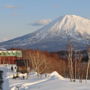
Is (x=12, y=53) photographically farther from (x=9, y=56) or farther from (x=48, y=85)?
(x=48, y=85)

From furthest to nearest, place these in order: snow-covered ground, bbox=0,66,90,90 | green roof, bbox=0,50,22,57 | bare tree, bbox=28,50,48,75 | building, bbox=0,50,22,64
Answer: green roof, bbox=0,50,22,57 < building, bbox=0,50,22,64 < bare tree, bbox=28,50,48,75 < snow-covered ground, bbox=0,66,90,90

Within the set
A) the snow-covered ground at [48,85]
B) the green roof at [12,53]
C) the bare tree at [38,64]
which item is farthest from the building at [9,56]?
the snow-covered ground at [48,85]

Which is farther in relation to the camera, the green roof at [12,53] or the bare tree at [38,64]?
the green roof at [12,53]

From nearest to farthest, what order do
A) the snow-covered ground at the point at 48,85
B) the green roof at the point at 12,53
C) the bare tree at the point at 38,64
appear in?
the snow-covered ground at the point at 48,85 < the bare tree at the point at 38,64 < the green roof at the point at 12,53

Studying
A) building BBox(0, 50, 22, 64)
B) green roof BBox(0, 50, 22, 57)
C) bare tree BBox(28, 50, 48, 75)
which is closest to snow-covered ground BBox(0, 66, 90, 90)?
bare tree BBox(28, 50, 48, 75)

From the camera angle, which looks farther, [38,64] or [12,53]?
[12,53]

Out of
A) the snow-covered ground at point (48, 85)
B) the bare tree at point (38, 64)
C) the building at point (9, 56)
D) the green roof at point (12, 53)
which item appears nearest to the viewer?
the snow-covered ground at point (48, 85)

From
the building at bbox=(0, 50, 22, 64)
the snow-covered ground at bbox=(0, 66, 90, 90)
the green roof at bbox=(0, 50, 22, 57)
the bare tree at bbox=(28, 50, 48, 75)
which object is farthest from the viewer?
the green roof at bbox=(0, 50, 22, 57)

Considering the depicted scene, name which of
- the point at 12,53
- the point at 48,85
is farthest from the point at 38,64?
the point at 12,53

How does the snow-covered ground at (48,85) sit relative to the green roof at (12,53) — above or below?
below

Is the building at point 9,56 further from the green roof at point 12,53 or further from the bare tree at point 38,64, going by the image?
the bare tree at point 38,64

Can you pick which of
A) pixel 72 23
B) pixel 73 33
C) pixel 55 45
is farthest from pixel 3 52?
pixel 72 23

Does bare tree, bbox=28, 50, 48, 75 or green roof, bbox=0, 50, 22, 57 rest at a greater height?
green roof, bbox=0, 50, 22, 57

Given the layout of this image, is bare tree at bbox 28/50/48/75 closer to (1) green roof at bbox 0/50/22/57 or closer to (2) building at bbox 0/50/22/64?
(2) building at bbox 0/50/22/64
